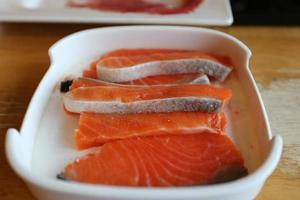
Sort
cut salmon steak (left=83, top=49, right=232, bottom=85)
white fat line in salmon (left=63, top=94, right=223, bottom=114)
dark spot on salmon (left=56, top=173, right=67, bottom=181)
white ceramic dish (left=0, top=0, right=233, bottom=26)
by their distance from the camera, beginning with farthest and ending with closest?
white ceramic dish (left=0, top=0, right=233, bottom=26), cut salmon steak (left=83, top=49, right=232, bottom=85), white fat line in salmon (left=63, top=94, right=223, bottom=114), dark spot on salmon (left=56, top=173, right=67, bottom=181)

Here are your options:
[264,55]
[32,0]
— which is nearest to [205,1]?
[264,55]

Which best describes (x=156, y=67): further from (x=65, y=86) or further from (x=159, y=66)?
(x=65, y=86)

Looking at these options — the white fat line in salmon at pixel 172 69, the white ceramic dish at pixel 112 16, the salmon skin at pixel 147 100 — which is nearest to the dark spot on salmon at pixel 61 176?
the salmon skin at pixel 147 100

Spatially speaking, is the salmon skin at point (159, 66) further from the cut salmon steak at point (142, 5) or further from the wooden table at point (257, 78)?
the cut salmon steak at point (142, 5)

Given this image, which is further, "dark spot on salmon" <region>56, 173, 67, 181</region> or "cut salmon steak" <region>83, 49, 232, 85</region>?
"cut salmon steak" <region>83, 49, 232, 85</region>

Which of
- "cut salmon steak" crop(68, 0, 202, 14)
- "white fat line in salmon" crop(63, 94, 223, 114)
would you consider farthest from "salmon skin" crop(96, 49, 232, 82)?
"cut salmon steak" crop(68, 0, 202, 14)

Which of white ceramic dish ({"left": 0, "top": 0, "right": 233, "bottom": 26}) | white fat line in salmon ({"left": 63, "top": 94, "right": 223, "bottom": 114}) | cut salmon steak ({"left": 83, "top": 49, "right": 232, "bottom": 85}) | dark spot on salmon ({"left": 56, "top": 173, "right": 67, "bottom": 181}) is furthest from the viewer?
white ceramic dish ({"left": 0, "top": 0, "right": 233, "bottom": 26})

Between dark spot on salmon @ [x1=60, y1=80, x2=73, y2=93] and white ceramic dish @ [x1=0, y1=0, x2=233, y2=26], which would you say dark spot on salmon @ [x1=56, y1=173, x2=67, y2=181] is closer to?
dark spot on salmon @ [x1=60, y1=80, x2=73, y2=93]

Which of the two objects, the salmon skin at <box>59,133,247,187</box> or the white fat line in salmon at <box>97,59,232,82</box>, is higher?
the white fat line in salmon at <box>97,59,232,82</box>
